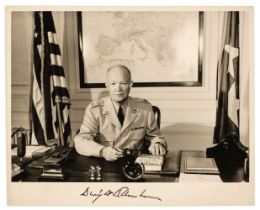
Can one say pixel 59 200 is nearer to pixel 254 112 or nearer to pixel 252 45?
pixel 254 112

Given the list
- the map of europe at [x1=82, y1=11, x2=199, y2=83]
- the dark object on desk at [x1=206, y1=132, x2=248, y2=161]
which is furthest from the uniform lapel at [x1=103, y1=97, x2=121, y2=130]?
the dark object on desk at [x1=206, y1=132, x2=248, y2=161]

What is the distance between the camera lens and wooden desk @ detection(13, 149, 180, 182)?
146 cm

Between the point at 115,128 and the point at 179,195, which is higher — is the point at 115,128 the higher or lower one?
the higher one

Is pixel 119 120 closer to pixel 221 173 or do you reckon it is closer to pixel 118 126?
pixel 118 126

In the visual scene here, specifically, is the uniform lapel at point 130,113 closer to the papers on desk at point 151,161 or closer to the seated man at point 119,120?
the seated man at point 119,120

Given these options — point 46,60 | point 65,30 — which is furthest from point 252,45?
point 46,60

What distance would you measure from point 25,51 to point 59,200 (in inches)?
31.9

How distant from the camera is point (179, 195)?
5.28ft

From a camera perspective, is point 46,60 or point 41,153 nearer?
point 41,153

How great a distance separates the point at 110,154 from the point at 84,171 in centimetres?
15

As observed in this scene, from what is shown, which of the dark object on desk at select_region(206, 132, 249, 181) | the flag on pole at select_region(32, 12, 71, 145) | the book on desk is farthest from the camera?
the flag on pole at select_region(32, 12, 71, 145)

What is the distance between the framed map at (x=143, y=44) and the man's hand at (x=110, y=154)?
35cm

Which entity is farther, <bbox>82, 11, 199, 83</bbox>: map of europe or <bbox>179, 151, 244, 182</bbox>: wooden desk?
<bbox>82, 11, 199, 83</bbox>: map of europe

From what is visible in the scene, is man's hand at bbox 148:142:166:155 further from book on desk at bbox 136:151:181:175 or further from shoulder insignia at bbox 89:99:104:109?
shoulder insignia at bbox 89:99:104:109
